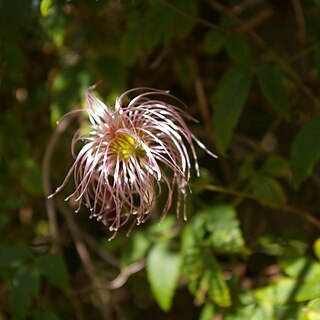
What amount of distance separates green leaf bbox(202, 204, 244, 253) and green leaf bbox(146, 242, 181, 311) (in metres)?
0.09

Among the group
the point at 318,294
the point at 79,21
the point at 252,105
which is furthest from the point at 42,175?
the point at 318,294

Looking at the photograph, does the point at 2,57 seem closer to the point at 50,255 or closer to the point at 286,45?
the point at 50,255

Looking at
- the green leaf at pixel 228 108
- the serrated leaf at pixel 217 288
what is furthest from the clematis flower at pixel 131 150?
the serrated leaf at pixel 217 288

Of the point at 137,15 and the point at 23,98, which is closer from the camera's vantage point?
the point at 137,15

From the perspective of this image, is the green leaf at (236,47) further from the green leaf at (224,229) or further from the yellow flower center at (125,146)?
the yellow flower center at (125,146)

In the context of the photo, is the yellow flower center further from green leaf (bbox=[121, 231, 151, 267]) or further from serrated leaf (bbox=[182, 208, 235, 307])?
green leaf (bbox=[121, 231, 151, 267])

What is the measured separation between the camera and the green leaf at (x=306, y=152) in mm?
1026

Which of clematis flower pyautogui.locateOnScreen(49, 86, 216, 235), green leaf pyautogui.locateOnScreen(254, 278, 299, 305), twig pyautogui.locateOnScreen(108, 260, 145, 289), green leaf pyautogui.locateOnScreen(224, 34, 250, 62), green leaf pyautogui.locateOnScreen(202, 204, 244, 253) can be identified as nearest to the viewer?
clematis flower pyautogui.locateOnScreen(49, 86, 216, 235)

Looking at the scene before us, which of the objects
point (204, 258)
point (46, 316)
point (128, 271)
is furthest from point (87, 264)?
point (204, 258)

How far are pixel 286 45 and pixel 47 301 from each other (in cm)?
79

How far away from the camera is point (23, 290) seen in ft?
3.87

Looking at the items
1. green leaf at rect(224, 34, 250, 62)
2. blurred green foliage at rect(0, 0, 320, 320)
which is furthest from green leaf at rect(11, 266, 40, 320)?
green leaf at rect(224, 34, 250, 62)

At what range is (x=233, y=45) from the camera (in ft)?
4.13

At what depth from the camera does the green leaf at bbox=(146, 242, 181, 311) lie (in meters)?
1.20
